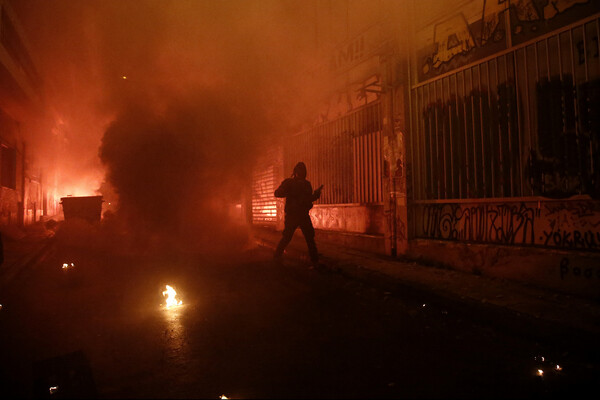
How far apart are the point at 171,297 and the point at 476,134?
482 cm

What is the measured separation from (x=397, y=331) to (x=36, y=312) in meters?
3.76

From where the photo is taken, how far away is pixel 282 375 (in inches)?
89.4

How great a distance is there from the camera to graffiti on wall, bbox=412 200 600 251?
396 cm

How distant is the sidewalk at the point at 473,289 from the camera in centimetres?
323

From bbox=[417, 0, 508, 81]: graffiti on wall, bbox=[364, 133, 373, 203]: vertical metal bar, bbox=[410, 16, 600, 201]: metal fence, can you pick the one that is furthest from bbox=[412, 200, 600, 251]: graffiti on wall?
bbox=[417, 0, 508, 81]: graffiti on wall

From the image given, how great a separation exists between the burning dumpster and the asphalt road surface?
8.28 meters

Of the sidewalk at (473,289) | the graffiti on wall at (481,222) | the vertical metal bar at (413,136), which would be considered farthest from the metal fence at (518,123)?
the sidewalk at (473,289)

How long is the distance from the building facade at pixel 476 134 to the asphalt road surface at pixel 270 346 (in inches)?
63.8

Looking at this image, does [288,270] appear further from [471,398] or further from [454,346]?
[471,398]

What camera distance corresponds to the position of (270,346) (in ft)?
8.90

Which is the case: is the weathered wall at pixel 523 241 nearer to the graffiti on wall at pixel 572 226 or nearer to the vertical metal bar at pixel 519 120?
the graffiti on wall at pixel 572 226

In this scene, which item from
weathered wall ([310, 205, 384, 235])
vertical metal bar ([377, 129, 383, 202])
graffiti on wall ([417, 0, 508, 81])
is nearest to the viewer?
graffiti on wall ([417, 0, 508, 81])

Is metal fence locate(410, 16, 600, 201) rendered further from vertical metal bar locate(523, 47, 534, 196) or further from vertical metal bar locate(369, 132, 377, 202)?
vertical metal bar locate(369, 132, 377, 202)

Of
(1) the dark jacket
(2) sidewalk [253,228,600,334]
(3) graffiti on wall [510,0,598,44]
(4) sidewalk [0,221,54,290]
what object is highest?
(3) graffiti on wall [510,0,598,44]
